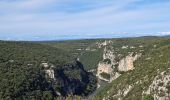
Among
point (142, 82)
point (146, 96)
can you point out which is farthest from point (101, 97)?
point (146, 96)

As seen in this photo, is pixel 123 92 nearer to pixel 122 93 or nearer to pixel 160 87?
pixel 122 93

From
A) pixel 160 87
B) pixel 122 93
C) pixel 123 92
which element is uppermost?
pixel 160 87

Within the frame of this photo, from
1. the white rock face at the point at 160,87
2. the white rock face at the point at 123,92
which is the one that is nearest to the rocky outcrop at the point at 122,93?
the white rock face at the point at 123,92

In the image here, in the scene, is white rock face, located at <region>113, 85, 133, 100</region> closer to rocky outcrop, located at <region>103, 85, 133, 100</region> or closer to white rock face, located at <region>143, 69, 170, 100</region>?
rocky outcrop, located at <region>103, 85, 133, 100</region>

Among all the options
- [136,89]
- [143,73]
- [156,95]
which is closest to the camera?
[156,95]

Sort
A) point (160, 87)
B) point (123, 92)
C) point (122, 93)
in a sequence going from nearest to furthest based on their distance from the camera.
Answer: point (160, 87) < point (122, 93) < point (123, 92)

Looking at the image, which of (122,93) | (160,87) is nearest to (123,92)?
(122,93)

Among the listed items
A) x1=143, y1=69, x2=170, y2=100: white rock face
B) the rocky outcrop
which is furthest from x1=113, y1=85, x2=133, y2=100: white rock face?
x1=143, y1=69, x2=170, y2=100: white rock face

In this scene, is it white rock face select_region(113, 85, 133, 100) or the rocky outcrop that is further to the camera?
white rock face select_region(113, 85, 133, 100)

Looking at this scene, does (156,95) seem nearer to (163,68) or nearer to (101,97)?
(163,68)
